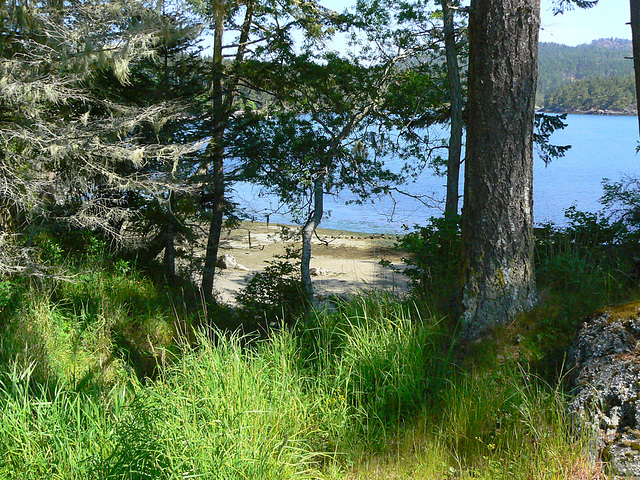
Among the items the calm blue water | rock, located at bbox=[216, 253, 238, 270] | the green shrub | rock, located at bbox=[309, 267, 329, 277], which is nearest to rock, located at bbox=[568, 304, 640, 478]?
the green shrub

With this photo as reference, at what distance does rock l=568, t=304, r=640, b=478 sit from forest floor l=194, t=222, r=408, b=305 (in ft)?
34.8

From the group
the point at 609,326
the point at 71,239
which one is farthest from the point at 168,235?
the point at 609,326

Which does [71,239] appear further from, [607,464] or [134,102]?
[607,464]

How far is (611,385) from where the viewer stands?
293cm

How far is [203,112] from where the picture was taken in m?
11.1

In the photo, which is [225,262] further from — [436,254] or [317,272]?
[436,254]

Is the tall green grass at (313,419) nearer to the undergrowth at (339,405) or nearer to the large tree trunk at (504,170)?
the undergrowth at (339,405)

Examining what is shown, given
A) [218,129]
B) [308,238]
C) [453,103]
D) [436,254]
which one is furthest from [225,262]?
[436,254]

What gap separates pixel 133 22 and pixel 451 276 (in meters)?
6.50

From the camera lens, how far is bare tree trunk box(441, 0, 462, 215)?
9938mm

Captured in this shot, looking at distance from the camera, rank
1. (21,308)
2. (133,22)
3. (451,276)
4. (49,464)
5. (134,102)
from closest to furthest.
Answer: (49,464) < (451,276) < (21,308) < (133,22) < (134,102)

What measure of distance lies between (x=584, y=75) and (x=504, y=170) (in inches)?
4562

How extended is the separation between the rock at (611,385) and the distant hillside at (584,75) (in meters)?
6.41

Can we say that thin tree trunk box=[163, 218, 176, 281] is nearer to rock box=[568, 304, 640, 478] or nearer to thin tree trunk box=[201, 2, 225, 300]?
thin tree trunk box=[201, 2, 225, 300]
